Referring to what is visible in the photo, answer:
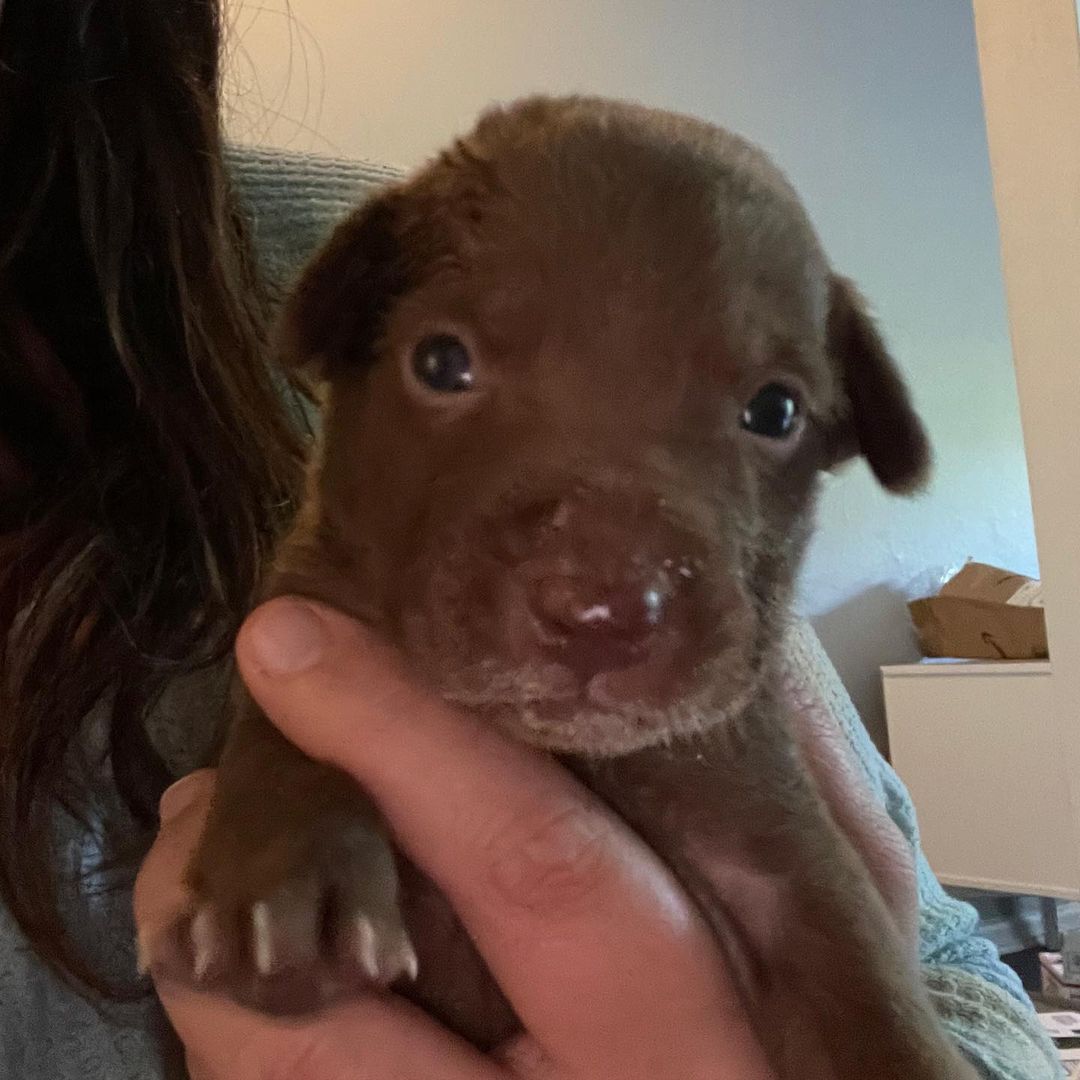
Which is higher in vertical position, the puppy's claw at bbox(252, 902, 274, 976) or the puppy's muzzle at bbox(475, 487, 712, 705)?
the puppy's muzzle at bbox(475, 487, 712, 705)

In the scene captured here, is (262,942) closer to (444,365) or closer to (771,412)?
(444,365)

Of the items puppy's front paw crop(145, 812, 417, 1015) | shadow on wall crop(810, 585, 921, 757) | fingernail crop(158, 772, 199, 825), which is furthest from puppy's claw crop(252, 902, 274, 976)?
A: shadow on wall crop(810, 585, 921, 757)

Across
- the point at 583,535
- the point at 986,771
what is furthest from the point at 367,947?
the point at 986,771

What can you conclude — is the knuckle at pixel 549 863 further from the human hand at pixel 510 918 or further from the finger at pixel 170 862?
the finger at pixel 170 862

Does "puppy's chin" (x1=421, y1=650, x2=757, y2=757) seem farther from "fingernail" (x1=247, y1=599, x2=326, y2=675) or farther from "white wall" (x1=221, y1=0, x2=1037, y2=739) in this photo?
"white wall" (x1=221, y1=0, x2=1037, y2=739)

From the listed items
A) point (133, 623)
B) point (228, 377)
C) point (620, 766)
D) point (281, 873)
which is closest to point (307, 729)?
point (281, 873)

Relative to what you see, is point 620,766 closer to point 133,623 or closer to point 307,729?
point 307,729

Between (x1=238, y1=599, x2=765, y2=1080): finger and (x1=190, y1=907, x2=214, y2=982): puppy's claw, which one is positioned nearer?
(x1=190, y1=907, x2=214, y2=982): puppy's claw
